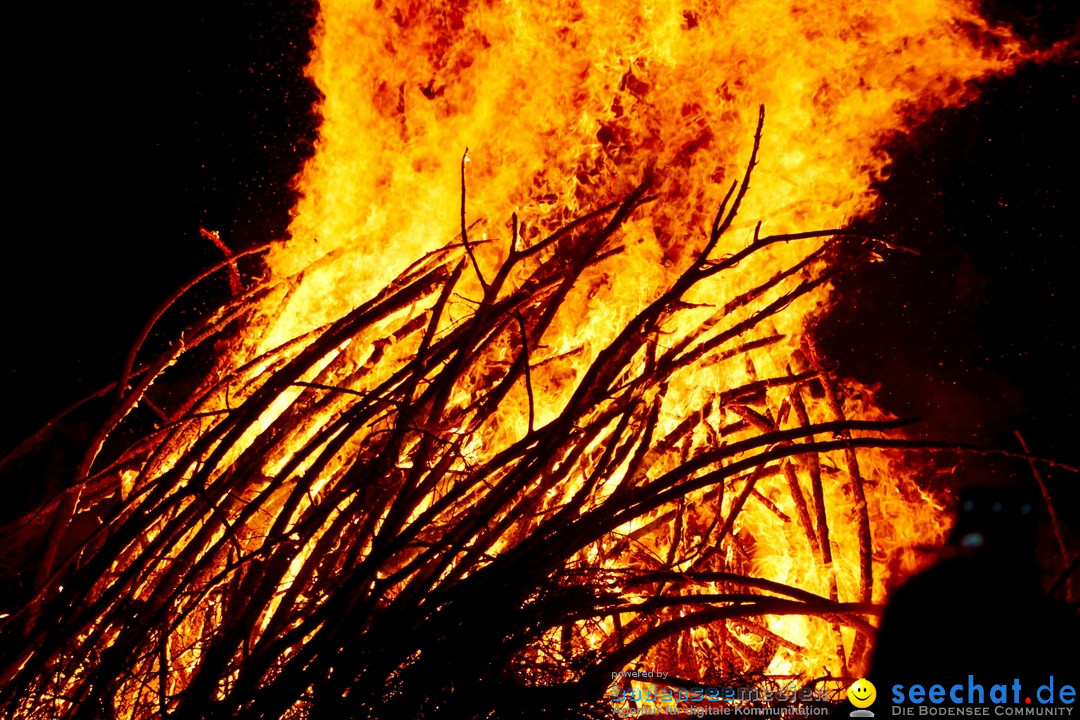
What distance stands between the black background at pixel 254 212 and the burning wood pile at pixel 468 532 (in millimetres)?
1176

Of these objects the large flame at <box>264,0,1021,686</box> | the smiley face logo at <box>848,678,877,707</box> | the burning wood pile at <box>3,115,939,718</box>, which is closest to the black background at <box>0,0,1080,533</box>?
the large flame at <box>264,0,1021,686</box>

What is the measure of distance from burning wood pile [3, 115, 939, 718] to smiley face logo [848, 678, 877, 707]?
0.19 meters

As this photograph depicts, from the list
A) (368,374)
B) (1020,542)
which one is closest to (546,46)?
(368,374)

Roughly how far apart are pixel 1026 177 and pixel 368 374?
13.9ft

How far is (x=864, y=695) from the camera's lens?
1866mm

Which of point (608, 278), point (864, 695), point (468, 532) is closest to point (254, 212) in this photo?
point (608, 278)

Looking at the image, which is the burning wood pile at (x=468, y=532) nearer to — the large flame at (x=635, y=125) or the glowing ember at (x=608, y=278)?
the glowing ember at (x=608, y=278)

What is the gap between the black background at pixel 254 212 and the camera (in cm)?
382

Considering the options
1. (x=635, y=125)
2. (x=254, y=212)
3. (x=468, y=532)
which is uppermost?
(x=635, y=125)

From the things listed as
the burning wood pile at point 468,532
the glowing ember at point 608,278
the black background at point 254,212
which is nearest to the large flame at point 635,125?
the glowing ember at point 608,278

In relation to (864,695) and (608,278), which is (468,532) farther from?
(608,278)

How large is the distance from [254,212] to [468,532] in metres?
3.41

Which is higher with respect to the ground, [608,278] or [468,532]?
[608,278]

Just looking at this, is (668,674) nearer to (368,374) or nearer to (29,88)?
(368,374)
